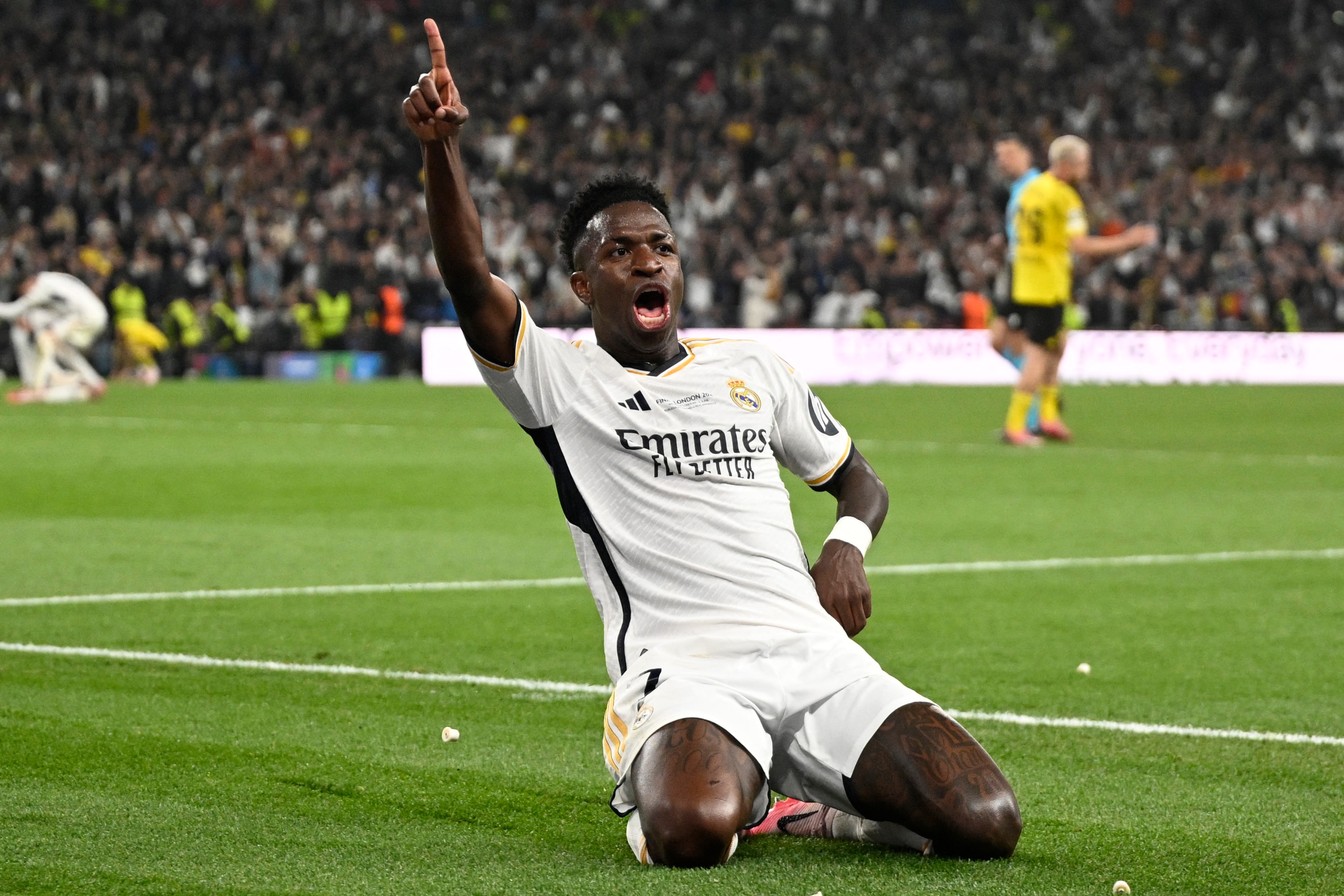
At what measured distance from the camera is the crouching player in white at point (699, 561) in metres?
3.97

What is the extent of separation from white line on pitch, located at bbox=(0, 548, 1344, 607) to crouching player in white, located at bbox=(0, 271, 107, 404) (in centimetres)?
1540

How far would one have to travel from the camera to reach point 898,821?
4008mm

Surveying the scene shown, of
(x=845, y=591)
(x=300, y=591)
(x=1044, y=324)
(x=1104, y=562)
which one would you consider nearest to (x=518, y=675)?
(x=845, y=591)

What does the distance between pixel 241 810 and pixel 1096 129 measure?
122 feet

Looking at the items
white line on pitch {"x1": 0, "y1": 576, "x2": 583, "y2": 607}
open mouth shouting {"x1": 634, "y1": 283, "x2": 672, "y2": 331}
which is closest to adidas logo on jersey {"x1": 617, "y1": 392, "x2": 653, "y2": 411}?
open mouth shouting {"x1": 634, "y1": 283, "x2": 672, "y2": 331}

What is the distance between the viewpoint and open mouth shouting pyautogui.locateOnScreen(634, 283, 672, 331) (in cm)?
446

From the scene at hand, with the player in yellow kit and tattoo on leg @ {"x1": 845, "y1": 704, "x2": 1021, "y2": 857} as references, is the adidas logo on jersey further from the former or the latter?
the player in yellow kit

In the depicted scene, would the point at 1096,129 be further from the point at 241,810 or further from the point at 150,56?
the point at 241,810

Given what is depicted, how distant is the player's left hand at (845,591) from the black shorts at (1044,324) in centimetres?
1161

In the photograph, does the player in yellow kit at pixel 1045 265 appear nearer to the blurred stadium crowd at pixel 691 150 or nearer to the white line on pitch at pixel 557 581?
the white line on pitch at pixel 557 581

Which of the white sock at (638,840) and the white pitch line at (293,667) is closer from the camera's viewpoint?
the white sock at (638,840)

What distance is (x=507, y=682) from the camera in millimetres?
6133

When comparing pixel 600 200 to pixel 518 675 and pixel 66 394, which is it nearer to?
pixel 518 675

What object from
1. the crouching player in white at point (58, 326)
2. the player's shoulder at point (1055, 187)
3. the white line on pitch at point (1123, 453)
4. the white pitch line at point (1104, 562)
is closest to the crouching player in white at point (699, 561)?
the white pitch line at point (1104, 562)
